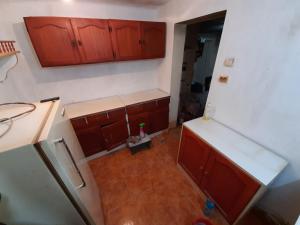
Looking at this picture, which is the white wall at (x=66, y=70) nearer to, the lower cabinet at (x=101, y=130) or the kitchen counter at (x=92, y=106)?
the kitchen counter at (x=92, y=106)

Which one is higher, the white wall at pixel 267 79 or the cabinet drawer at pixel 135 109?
the white wall at pixel 267 79

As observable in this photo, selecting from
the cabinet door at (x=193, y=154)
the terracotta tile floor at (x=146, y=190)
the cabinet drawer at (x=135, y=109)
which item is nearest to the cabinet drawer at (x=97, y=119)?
the cabinet drawer at (x=135, y=109)

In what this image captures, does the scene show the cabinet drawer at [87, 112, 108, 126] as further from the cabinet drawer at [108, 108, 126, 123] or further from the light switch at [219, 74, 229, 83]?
the light switch at [219, 74, 229, 83]

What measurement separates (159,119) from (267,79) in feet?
5.42

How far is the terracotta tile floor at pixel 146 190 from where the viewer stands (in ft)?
4.61

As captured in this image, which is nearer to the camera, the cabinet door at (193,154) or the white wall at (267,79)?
the white wall at (267,79)

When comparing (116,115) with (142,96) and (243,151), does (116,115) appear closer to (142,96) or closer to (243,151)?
(142,96)

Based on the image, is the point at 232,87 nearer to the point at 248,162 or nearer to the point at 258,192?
the point at 248,162

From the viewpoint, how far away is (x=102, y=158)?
2137 mm

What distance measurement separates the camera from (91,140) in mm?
1933

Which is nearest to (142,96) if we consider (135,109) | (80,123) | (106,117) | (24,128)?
(135,109)

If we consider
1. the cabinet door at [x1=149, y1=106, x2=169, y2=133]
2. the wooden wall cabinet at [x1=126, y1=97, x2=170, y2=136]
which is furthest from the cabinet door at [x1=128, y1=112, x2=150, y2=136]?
the cabinet door at [x1=149, y1=106, x2=169, y2=133]

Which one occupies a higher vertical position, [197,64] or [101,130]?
[197,64]

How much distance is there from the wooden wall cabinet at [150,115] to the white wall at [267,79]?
1.05 meters
